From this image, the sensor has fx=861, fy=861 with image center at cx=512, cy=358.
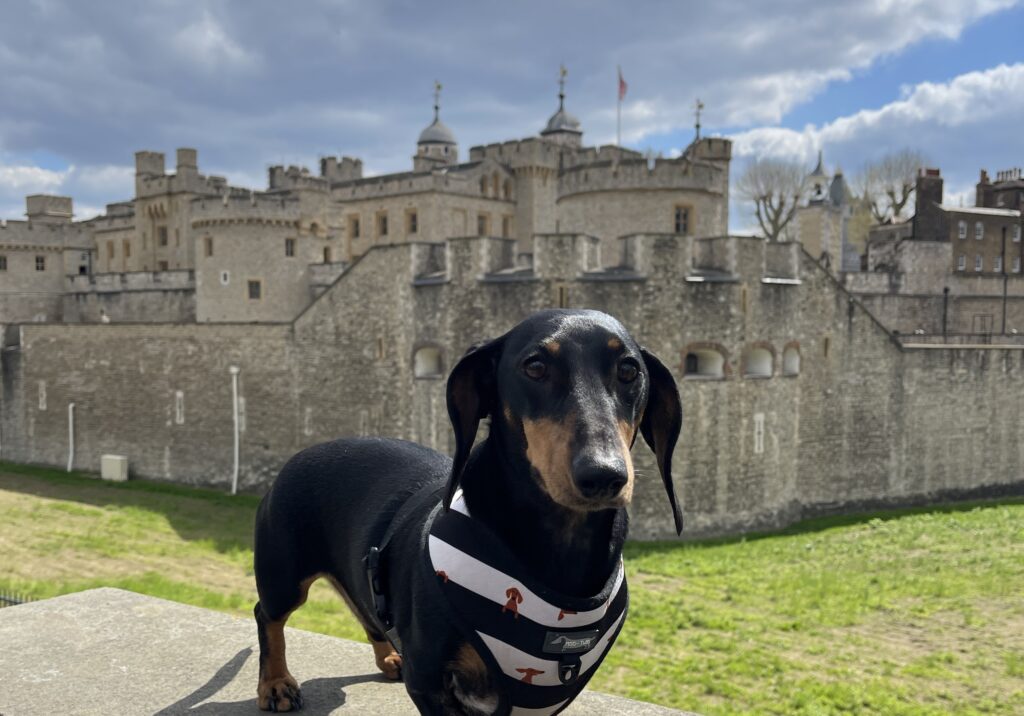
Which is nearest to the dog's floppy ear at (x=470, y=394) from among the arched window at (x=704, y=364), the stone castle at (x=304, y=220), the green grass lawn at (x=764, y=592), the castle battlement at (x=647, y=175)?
the green grass lawn at (x=764, y=592)

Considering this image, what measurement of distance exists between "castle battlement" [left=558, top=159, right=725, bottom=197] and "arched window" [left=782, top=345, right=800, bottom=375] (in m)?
5.45

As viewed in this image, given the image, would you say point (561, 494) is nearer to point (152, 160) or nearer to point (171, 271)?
point (171, 271)

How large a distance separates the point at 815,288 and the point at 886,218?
123 feet

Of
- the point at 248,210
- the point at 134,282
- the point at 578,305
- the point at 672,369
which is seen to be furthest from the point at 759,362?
the point at 134,282

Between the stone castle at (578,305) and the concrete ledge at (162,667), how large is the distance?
12.7 meters

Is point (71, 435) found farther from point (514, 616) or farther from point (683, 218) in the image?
point (514, 616)

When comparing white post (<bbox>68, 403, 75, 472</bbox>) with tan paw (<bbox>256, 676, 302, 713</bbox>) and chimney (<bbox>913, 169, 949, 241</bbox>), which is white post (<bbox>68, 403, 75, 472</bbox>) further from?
chimney (<bbox>913, 169, 949, 241</bbox>)

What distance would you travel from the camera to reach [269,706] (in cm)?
349

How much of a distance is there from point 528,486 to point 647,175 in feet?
65.7

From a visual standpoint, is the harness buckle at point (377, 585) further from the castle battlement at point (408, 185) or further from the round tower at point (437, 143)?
the round tower at point (437, 143)

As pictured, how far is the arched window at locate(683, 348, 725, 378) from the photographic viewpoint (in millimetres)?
17125

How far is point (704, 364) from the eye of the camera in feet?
57.2

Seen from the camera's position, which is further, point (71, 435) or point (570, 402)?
point (71, 435)

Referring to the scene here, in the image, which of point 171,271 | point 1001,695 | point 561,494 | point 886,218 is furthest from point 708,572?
point 886,218
